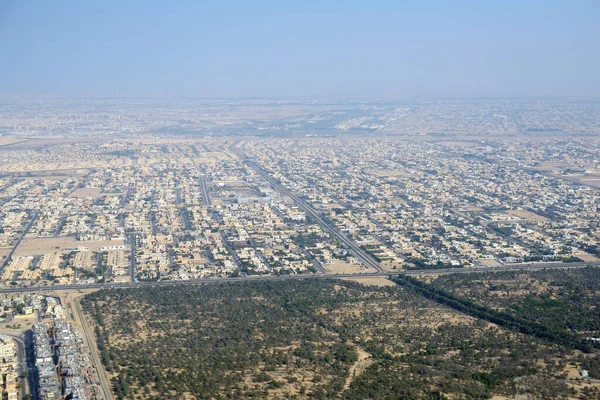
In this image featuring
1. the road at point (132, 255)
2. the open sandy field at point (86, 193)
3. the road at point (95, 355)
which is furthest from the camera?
the open sandy field at point (86, 193)

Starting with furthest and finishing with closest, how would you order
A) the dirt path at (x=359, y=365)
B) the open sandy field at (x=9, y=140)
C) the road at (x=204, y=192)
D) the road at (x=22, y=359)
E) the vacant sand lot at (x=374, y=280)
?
the open sandy field at (x=9, y=140)
the road at (x=204, y=192)
the vacant sand lot at (x=374, y=280)
the dirt path at (x=359, y=365)
the road at (x=22, y=359)

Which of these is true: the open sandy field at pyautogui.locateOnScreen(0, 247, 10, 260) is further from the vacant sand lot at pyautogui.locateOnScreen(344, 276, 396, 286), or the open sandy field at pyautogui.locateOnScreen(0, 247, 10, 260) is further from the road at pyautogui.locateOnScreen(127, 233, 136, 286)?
the vacant sand lot at pyautogui.locateOnScreen(344, 276, 396, 286)

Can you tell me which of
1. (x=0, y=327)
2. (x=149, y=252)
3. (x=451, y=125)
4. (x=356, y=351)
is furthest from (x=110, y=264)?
(x=451, y=125)

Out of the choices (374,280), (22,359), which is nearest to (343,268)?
(374,280)

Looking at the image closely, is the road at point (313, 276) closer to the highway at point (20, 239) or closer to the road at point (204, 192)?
the highway at point (20, 239)

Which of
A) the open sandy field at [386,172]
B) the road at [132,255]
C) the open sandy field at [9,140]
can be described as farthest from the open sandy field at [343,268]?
the open sandy field at [9,140]

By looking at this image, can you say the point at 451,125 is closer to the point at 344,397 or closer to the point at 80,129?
the point at 80,129

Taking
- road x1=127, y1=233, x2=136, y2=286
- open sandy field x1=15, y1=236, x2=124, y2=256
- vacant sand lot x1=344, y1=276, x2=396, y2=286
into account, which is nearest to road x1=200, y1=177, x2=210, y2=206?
road x1=127, y1=233, x2=136, y2=286
